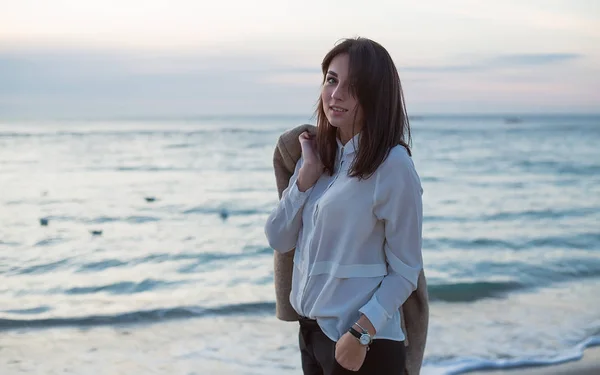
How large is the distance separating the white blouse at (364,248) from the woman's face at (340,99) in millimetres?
74

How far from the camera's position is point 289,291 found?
8.78ft

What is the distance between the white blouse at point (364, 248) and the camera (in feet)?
6.95

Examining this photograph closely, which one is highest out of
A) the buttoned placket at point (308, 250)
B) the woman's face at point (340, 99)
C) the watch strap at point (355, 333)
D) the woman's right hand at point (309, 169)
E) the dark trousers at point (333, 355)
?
the woman's face at point (340, 99)

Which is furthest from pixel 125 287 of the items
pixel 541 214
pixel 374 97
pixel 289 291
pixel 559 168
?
pixel 559 168

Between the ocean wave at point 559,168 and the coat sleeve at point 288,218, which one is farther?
the ocean wave at point 559,168

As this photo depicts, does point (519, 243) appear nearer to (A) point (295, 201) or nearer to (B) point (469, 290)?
(B) point (469, 290)

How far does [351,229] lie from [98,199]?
532 inches

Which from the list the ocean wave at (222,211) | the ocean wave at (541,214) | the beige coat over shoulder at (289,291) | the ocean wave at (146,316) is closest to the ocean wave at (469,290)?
the ocean wave at (146,316)

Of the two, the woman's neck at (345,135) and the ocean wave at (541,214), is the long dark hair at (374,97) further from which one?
the ocean wave at (541,214)

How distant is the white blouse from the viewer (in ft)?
6.95

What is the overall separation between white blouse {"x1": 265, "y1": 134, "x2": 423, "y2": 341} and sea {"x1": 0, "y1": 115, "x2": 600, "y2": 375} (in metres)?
3.14

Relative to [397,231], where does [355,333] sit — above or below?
below

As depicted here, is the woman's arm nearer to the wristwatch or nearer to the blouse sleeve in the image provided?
the blouse sleeve

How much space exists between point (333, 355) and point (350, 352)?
0.14 metres
